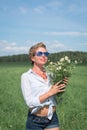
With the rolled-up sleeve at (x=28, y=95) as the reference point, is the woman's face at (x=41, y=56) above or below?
above

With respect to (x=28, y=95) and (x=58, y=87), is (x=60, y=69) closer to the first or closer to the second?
(x=58, y=87)

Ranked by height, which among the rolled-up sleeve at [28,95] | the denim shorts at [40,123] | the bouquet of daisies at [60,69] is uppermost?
the bouquet of daisies at [60,69]

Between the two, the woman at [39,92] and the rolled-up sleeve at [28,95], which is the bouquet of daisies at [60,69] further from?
the rolled-up sleeve at [28,95]

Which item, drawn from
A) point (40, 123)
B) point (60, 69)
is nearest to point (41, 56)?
point (60, 69)

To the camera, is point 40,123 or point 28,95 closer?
point 28,95

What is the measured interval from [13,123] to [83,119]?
1868 millimetres

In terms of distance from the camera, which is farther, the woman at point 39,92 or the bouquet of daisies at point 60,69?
the bouquet of daisies at point 60,69

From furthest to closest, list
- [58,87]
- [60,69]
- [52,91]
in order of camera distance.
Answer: [60,69], [58,87], [52,91]

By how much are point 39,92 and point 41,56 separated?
1.58ft

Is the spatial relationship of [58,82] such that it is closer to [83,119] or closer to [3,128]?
[3,128]

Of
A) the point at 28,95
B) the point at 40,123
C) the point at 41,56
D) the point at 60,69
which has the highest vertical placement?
the point at 41,56

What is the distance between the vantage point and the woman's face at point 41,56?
5277 millimetres

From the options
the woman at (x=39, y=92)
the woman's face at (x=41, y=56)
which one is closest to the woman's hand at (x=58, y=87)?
the woman at (x=39, y=92)

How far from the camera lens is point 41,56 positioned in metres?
5.27
